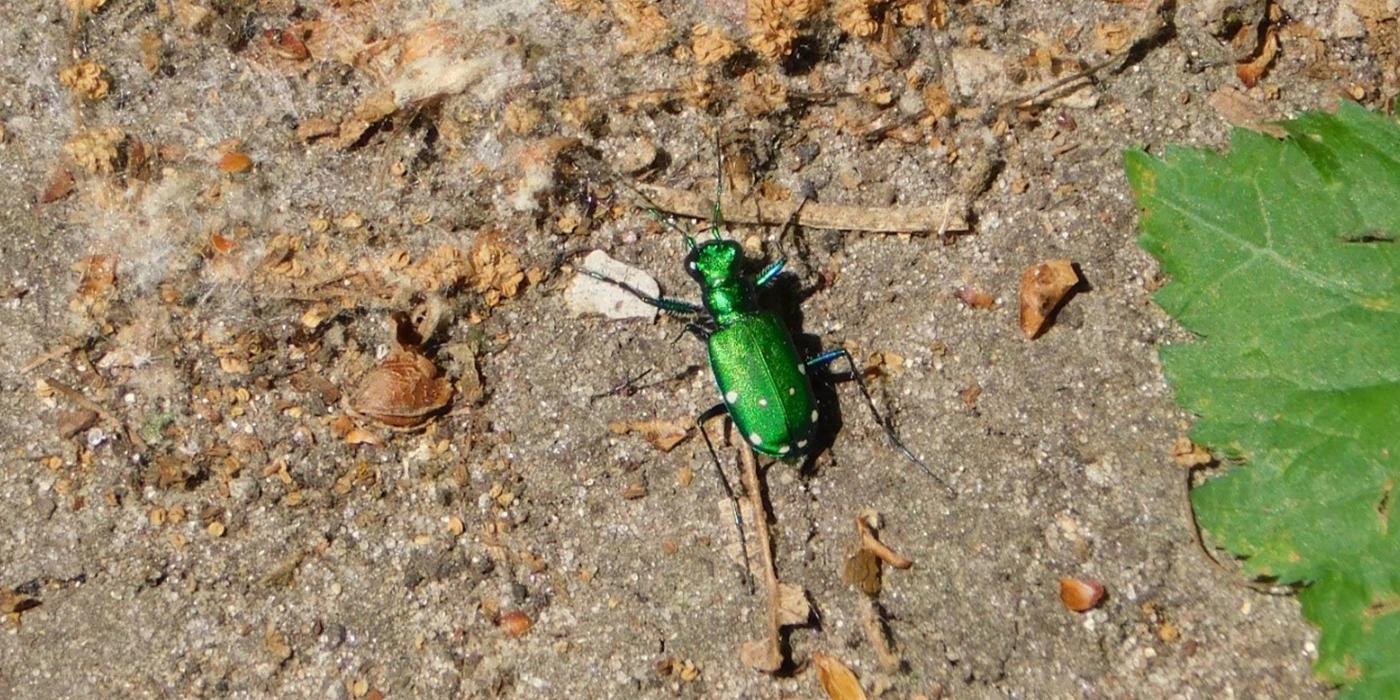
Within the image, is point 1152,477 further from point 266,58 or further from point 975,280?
point 266,58

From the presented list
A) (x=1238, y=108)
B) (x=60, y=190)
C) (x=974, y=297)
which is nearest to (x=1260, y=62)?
(x=1238, y=108)

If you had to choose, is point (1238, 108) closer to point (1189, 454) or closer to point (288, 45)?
point (1189, 454)

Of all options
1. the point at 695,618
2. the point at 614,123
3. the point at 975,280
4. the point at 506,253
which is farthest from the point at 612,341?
the point at 975,280

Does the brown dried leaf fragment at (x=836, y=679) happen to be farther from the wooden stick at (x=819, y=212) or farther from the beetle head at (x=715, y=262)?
the wooden stick at (x=819, y=212)

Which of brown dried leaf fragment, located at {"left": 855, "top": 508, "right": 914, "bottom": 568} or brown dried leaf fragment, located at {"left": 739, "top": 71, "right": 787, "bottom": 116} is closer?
brown dried leaf fragment, located at {"left": 855, "top": 508, "right": 914, "bottom": 568}

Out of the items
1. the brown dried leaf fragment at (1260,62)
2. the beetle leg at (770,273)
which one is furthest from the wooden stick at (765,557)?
the brown dried leaf fragment at (1260,62)

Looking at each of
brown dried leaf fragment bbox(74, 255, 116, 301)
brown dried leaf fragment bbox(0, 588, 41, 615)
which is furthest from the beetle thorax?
brown dried leaf fragment bbox(0, 588, 41, 615)

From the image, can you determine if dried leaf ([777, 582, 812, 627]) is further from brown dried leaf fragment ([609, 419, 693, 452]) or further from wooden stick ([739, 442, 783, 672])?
brown dried leaf fragment ([609, 419, 693, 452])
